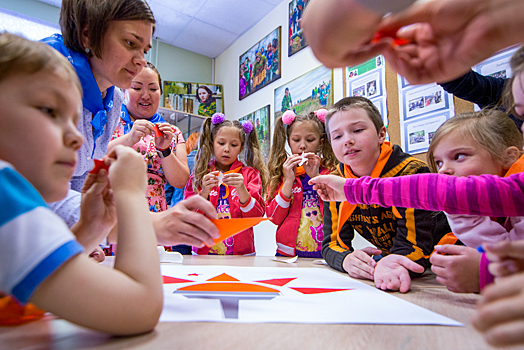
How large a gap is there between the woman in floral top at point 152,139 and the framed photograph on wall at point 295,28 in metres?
1.35

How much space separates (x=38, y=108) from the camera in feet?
1.24

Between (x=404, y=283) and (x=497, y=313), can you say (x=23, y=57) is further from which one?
(x=404, y=283)

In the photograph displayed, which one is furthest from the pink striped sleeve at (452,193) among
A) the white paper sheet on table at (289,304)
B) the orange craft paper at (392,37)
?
the orange craft paper at (392,37)

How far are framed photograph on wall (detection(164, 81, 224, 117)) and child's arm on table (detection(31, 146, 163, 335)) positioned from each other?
326 cm

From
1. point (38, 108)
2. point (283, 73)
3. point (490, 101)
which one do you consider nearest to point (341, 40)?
point (38, 108)

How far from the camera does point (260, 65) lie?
124 inches

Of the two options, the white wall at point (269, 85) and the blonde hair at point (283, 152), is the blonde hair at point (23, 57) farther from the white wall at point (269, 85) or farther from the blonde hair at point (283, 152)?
the white wall at point (269, 85)

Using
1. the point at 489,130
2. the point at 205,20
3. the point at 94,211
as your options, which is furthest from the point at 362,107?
the point at 205,20

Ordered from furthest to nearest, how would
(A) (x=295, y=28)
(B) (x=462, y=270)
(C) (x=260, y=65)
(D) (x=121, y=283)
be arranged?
1. (C) (x=260, y=65)
2. (A) (x=295, y=28)
3. (B) (x=462, y=270)
4. (D) (x=121, y=283)

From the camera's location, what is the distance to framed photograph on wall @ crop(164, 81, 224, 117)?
3.52 meters

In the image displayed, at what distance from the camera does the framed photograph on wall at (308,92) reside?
2.39 metres

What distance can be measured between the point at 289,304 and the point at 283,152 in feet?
4.79

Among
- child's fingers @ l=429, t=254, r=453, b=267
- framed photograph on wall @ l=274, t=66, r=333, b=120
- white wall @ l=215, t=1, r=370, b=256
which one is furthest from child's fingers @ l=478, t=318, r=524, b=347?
framed photograph on wall @ l=274, t=66, r=333, b=120

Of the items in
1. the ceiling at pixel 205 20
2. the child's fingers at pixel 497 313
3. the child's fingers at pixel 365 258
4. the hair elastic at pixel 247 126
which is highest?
the ceiling at pixel 205 20
